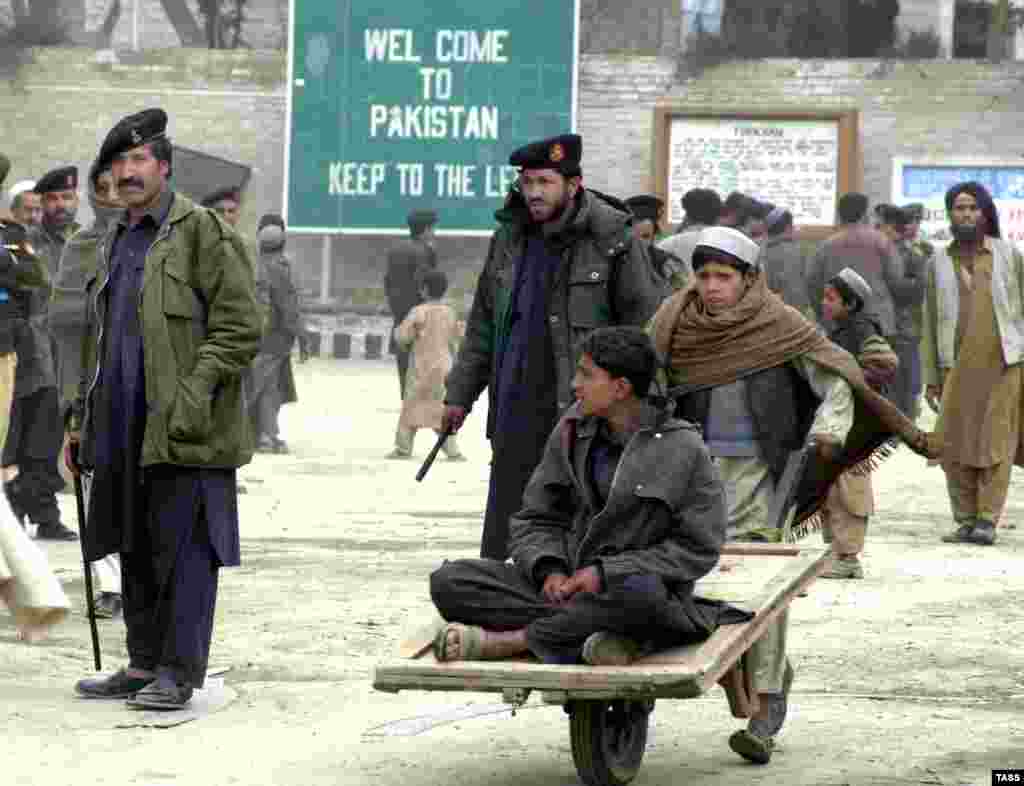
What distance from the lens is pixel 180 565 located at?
761cm

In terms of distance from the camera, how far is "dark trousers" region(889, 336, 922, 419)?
20.0m

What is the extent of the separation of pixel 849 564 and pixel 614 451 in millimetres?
4824

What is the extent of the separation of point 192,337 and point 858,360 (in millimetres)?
3087

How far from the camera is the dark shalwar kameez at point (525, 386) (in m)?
7.77

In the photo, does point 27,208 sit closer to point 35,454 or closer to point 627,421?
point 35,454

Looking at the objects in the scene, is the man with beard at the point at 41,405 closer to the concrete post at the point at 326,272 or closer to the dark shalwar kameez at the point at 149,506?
the dark shalwar kameez at the point at 149,506

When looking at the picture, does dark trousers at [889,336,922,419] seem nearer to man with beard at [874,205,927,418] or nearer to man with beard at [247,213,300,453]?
man with beard at [874,205,927,418]

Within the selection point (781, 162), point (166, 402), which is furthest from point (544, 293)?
point (781, 162)

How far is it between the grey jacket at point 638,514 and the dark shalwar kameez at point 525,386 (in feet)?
3.50

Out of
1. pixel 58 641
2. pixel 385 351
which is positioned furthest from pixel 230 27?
pixel 58 641

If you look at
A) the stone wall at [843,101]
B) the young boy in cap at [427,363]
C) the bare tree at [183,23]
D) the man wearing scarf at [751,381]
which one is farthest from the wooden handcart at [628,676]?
the bare tree at [183,23]

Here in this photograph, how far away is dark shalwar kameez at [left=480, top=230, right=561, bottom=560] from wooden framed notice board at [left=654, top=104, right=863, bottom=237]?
82.6 ft

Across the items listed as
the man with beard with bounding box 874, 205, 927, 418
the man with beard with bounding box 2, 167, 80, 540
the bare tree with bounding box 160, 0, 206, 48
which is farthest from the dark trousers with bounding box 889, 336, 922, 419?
the bare tree with bounding box 160, 0, 206, 48

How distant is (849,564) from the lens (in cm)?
1133
